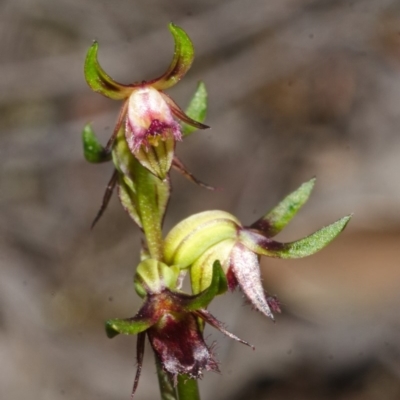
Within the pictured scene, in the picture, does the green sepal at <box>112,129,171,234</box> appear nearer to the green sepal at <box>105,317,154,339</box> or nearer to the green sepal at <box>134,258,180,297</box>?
the green sepal at <box>134,258,180,297</box>

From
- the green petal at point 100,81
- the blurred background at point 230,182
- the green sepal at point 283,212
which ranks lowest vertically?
the green sepal at point 283,212

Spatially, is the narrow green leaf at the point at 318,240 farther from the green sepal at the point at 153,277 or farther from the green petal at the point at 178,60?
the green petal at the point at 178,60

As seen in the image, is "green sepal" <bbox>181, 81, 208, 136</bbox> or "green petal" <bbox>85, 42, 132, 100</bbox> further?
"green sepal" <bbox>181, 81, 208, 136</bbox>

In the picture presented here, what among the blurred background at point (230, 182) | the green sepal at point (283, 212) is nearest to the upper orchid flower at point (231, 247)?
the green sepal at point (283, 212)

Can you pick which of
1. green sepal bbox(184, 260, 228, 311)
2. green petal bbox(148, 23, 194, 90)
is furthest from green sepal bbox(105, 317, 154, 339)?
green petal bbox(148, 23, 194, 90)

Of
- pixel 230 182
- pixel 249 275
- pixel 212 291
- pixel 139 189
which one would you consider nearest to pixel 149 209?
pixel 139 189

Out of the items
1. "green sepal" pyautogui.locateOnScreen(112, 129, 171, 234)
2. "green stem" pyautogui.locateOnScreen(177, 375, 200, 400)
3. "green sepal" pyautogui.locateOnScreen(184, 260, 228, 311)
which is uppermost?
"green sepal" pyautogui.locateOnScreen(112, 129, 171, 234)

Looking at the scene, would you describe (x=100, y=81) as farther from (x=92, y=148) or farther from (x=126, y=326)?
(x=126, y=326)
